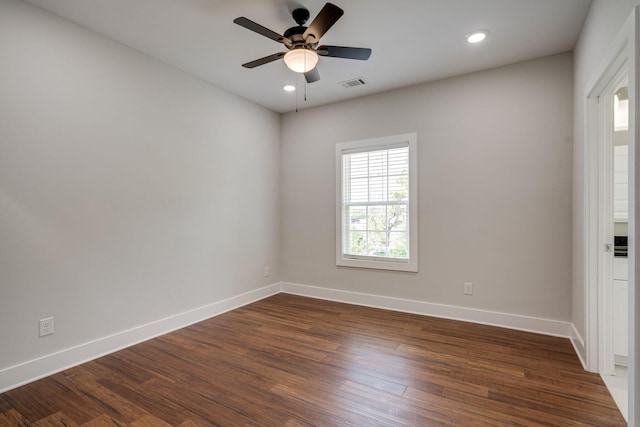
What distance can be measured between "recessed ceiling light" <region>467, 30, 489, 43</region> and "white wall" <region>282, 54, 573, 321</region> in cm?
73

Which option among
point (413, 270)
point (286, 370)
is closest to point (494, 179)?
point (413, 270)

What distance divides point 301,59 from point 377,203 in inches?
86.5

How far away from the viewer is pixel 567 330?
310 cm

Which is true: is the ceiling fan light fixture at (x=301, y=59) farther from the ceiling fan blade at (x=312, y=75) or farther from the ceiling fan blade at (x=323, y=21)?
the ceiling fan blade at (x=312, y=75)

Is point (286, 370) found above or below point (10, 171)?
below

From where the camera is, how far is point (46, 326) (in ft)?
8.00

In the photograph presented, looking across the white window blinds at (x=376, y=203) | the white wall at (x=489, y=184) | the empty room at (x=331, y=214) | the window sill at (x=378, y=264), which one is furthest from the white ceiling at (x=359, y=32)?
the window sill at (x=378, y=264)

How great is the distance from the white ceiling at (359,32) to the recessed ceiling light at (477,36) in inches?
2.2

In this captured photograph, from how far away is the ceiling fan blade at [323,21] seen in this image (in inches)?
78.6

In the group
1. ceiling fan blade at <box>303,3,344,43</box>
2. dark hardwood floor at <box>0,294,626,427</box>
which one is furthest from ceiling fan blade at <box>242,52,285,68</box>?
dark hardwood floor at <box>0,294,626,427</box>

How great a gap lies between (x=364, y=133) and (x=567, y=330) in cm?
306

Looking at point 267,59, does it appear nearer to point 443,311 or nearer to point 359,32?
point 359,32

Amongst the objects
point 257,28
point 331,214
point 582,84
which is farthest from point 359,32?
point 331,214

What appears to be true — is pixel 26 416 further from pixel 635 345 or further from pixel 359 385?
pixel 635 345
